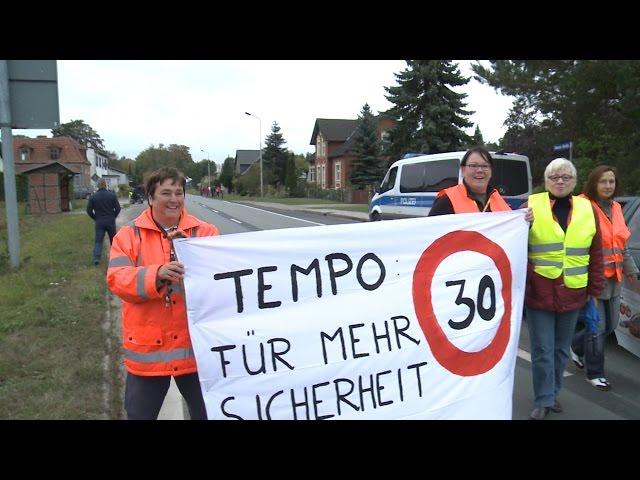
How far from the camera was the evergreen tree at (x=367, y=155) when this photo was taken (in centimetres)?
4506

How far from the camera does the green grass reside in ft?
12.4

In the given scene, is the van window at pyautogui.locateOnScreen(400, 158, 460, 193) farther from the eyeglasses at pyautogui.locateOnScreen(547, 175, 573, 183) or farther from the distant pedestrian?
the eyeglasses at pyautogui.locateOnScreen(547, 175, 573, 183)

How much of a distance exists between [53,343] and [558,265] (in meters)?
4.64

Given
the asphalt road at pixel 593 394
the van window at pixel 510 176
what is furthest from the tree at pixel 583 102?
the asphalt road at pixel 593 394

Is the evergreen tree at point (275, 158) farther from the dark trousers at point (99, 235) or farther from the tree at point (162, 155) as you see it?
the dark trousers at point (99, 235)

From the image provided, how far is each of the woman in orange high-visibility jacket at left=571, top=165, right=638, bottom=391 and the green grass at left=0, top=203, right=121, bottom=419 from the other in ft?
12.8

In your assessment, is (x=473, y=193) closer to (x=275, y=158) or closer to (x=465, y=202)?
(x=465, y=202)

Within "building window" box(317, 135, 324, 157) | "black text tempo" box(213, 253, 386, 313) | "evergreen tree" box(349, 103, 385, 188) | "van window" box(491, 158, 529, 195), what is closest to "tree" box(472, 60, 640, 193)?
"van window" box(491, 158, 529, 195)

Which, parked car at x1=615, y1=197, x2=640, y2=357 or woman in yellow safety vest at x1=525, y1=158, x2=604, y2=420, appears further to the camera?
parked car at x1=615, y1=197, x2=640, y2=357

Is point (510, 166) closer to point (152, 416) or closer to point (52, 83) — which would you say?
point (52, 83)

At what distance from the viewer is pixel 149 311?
261 cm

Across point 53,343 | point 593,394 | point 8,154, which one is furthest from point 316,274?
point 8,154

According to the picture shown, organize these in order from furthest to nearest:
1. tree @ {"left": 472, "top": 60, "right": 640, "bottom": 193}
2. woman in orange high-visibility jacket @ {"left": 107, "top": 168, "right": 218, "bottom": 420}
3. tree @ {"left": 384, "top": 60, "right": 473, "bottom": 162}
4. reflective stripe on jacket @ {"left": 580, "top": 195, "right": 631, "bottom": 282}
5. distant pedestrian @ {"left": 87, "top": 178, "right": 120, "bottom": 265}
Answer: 1. tree @ {"left": 384, "top": 60, "right": 473, "bottom": 162}
2. tree @ {"left": 472, "top": 60, "right": 640, "bottom": 193}
3. distant pedestrian @ {"left": 87, "top": 178, "right": 120, "bottom": 265}
4. reflective stripe on jacket @ {"left": 580, "top": 195, "right": 631, "bottom": 282}
5. woman in orange high-visibility jacket @ {"left": 107, "top": 168, "right": 218, "bottom": 420}
